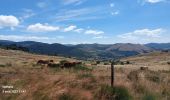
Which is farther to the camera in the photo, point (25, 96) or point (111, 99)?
point (25, 96)

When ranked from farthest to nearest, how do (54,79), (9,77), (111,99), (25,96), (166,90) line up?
(9,77)
(54,79)
(166,90)
(25,96)
(111,99)

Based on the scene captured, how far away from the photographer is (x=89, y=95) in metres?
13.4

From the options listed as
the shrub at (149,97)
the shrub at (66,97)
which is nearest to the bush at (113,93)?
the shrub at (149,97)

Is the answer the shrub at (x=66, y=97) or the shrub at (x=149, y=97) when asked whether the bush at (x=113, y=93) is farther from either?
the shrub at (x=66, y=97)

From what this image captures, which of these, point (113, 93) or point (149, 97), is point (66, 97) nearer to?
point (113, 93)

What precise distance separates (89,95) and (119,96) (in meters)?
1.10

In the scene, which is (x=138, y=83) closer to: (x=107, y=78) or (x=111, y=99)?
(x=107, y=78)

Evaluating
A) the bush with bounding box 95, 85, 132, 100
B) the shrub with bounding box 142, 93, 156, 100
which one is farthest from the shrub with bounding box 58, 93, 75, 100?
the shrub with bounding box 142, 93, 156, 100

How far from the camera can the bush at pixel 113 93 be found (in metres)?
13.2

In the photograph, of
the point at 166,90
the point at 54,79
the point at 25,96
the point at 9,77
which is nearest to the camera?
the point at 25,96

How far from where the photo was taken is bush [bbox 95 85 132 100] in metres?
13.2

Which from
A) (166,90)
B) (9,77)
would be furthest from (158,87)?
(9,77)

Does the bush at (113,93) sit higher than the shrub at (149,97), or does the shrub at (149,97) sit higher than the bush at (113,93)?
the bush at (113,93)

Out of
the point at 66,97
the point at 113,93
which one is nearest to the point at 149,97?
the point at 113,93
